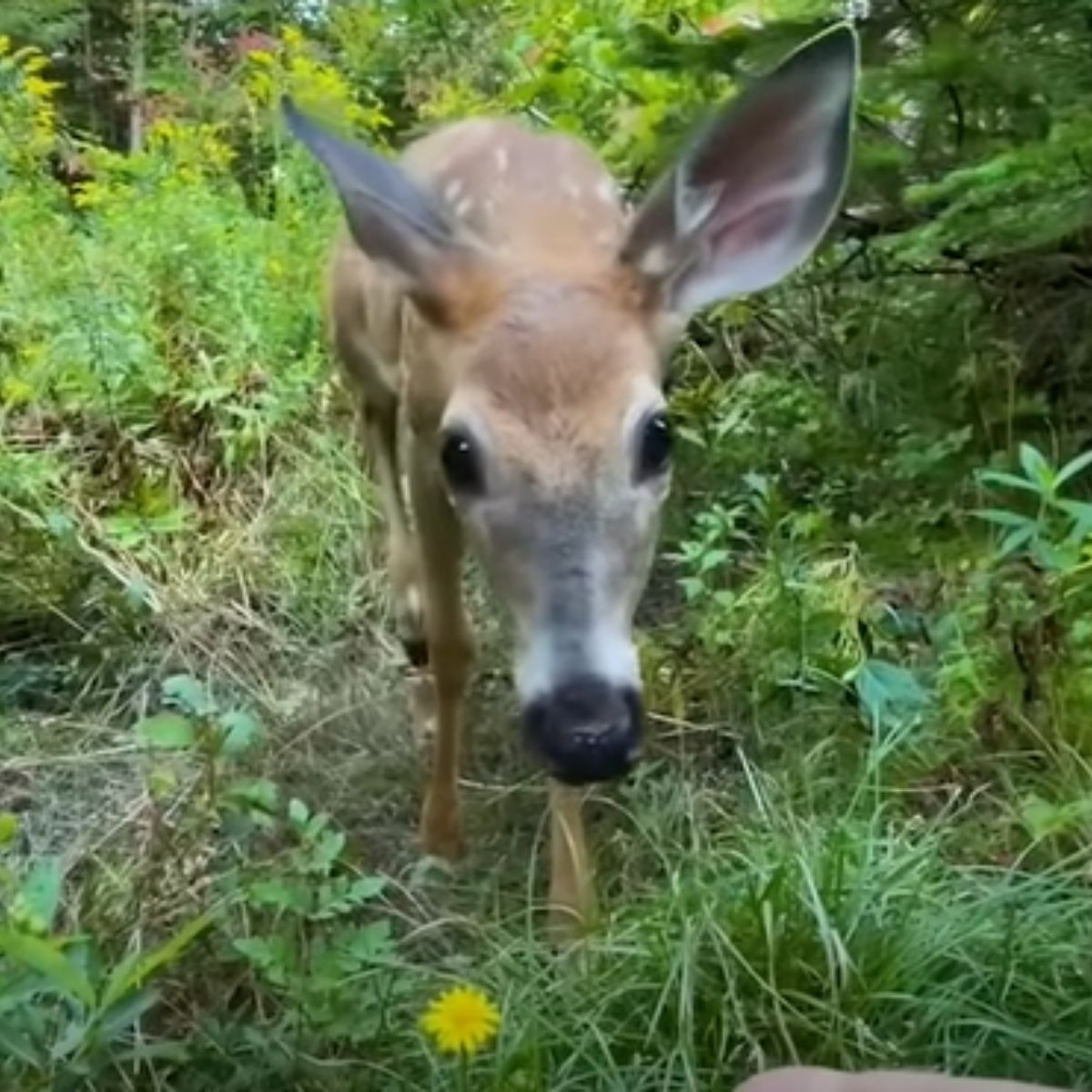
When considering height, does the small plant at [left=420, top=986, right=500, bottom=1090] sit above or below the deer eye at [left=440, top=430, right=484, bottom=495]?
below

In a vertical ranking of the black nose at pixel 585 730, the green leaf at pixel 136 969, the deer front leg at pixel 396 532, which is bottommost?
the deer front leg at pixel 396 532

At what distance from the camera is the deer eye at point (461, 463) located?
12.8 feet

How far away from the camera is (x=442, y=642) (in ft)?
16.5

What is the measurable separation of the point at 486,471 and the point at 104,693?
2177 mm

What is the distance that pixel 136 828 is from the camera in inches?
180

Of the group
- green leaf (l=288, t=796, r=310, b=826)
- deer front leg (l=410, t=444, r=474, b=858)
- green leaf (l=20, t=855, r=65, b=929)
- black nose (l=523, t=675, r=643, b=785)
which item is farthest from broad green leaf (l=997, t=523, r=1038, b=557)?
green leaf (l=20, t=855, r=65, b=929)

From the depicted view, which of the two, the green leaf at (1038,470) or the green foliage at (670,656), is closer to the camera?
the green foliage at (670,656)

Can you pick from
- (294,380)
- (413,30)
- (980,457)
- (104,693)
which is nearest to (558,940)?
(980,457)

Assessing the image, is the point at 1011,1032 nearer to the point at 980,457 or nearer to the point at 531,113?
the point at 980,457

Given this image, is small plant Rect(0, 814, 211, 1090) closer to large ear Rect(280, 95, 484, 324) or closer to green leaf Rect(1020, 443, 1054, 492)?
large ear Rect(280, 95, 484, 324)

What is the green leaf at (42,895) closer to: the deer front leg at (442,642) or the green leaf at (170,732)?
the green leaf at (170,732)

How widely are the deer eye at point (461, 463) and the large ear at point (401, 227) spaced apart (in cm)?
33

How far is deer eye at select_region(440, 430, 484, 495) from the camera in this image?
3902mm

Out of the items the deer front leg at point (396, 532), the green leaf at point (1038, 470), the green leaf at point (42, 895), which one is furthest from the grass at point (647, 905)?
the green leaf at point (1038, 470)
